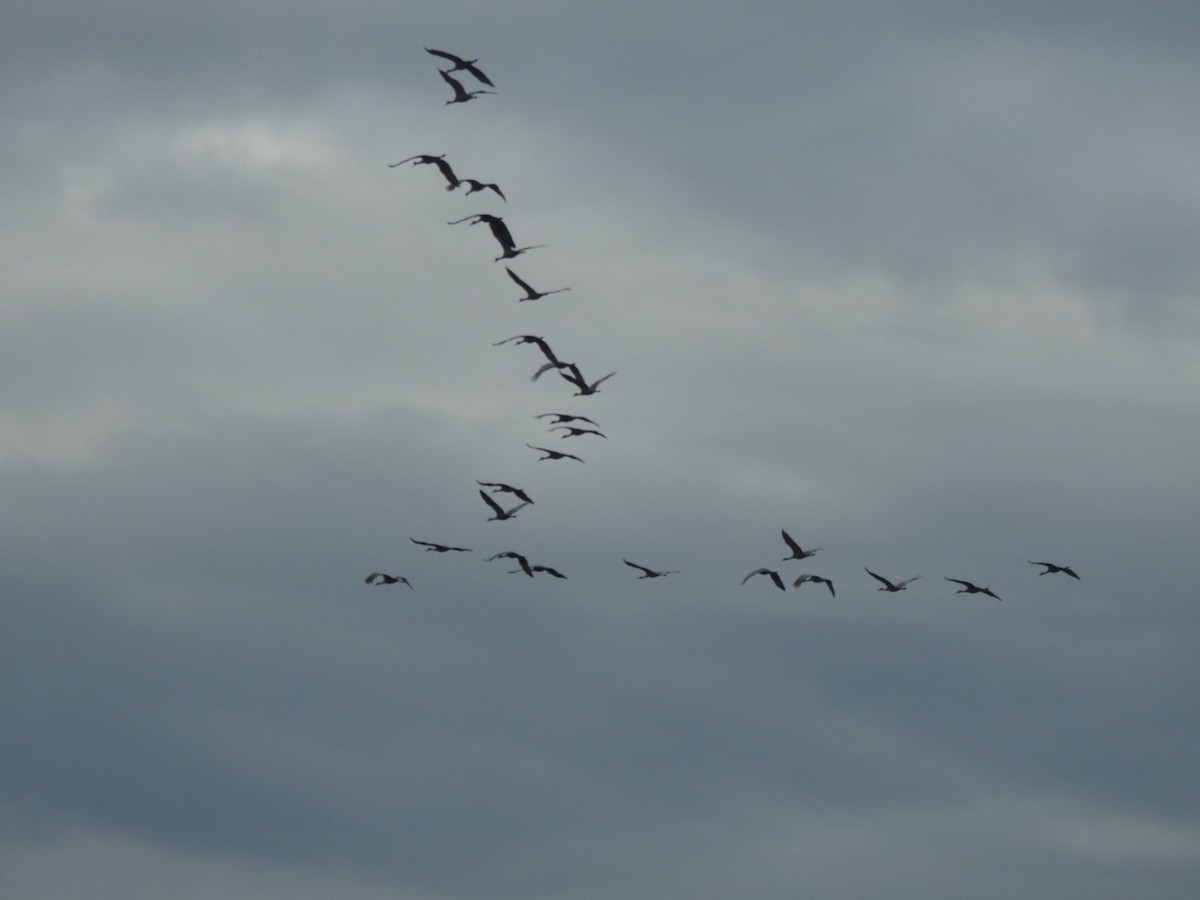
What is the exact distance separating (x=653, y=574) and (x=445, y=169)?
3647 cm

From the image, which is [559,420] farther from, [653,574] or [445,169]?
[445,169]

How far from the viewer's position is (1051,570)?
492ft

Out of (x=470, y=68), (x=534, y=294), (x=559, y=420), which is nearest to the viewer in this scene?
(x=470, y=68)

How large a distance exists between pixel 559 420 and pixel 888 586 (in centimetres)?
2863

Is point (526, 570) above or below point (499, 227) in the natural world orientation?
below

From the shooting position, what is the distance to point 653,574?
498 ft

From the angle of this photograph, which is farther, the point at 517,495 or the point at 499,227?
the point at 517,495

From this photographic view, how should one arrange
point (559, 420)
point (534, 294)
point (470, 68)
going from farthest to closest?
point (559, 420) → point (534, 294) → point (470, 68)

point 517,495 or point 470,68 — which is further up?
point 470,68

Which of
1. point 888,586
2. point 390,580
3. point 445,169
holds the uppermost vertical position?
point 445,169

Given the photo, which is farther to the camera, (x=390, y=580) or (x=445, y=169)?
(x=390, y=580)

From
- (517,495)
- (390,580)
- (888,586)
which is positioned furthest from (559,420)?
(888,586)

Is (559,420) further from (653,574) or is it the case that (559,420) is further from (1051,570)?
(1051,570)

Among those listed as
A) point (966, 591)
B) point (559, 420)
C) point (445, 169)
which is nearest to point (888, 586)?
point (966, 591)
